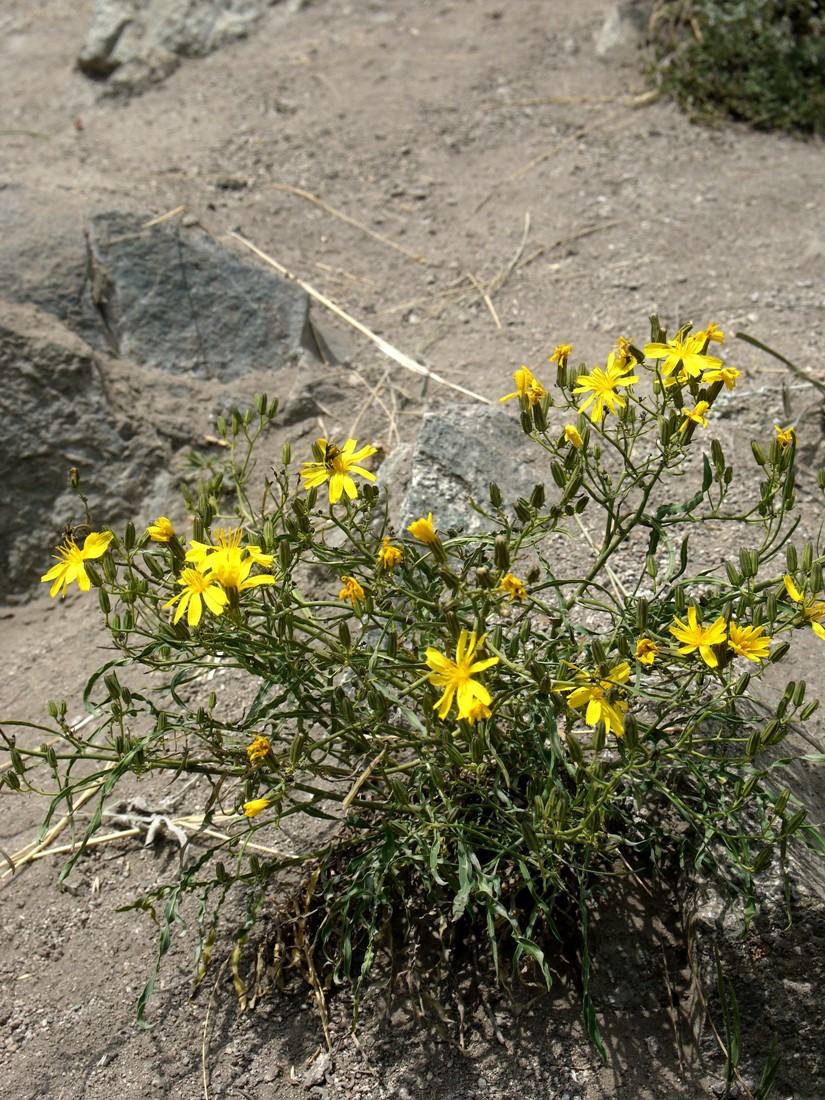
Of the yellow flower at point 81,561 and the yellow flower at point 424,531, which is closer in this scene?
the yellow flower at point 424,531

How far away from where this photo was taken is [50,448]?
3.81 m

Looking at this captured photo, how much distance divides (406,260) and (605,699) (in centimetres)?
336

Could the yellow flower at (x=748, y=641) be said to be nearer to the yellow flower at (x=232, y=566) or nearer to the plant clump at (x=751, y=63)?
the yellow flower at (x=232, y=566)

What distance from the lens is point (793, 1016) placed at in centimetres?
234

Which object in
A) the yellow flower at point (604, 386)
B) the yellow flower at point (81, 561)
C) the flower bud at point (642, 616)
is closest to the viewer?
the flower bud at point (642, 616)

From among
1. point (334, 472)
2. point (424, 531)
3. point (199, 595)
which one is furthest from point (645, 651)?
point (199, 595)

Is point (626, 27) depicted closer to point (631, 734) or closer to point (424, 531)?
point (424, 531)

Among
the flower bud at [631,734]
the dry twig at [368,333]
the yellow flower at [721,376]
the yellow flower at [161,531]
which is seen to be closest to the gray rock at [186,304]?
the dry twig at [368,333]

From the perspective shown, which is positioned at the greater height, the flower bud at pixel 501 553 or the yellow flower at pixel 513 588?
the flower bud at pixel 501 553


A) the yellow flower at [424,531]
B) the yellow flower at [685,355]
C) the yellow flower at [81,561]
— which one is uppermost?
the yellow flower at [685,355]

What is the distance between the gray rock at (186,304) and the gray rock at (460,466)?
1097mm

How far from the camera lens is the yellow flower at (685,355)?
225 cm

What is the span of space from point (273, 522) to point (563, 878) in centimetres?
108

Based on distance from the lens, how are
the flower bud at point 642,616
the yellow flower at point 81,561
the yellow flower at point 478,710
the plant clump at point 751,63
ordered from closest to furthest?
the yellow flower at point 478,710, the flower bud at point 642,616, the yellow flower at point 81,561, the plant clump at point 751,63
